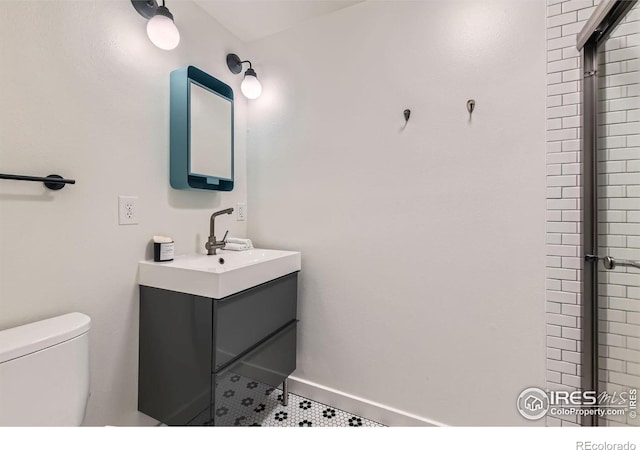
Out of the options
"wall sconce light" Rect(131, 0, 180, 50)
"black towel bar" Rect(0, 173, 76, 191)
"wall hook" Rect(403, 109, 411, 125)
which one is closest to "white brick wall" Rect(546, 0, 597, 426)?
"wall hook" Rect(403, 109, 411, 125)

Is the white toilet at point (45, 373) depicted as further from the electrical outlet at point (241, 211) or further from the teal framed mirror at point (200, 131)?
the electrical outlet at point (241, 211)

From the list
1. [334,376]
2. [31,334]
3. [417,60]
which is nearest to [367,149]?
[417,60]

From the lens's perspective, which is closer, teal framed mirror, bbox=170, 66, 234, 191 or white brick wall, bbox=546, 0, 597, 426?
→ white brick wall, bbox=546, 0, 597, 426

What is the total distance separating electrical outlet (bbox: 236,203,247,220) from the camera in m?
1.84

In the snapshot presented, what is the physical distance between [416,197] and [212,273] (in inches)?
38.9

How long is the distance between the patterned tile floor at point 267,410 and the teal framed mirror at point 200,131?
0.96m

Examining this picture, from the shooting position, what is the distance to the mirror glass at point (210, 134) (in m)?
1.45

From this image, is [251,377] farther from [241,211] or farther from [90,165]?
[90,165]

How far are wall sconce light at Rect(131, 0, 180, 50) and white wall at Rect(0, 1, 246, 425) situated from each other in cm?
6

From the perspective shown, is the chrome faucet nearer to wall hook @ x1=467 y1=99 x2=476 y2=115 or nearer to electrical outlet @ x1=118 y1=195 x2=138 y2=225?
electrical outlet @ x1=118 y1=195 x2=138 y2=225

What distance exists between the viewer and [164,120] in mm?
1395

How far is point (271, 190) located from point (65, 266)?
3.43 ft

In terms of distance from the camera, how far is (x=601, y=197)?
3.63 ft
